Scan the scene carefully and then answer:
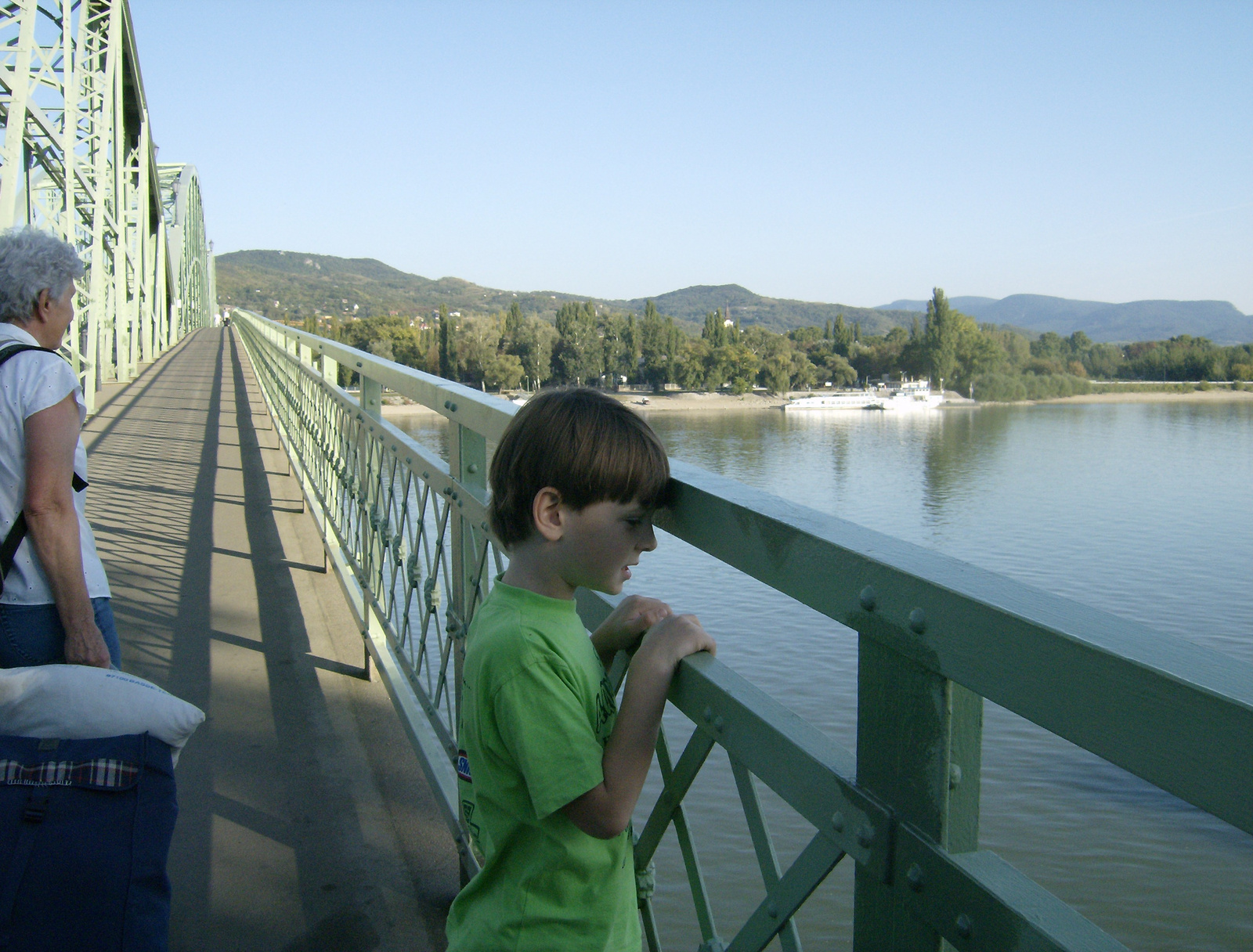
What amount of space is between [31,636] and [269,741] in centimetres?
89

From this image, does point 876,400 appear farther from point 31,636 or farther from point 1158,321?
point 1158,321

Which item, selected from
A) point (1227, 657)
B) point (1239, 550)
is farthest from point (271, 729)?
point (1239, 550)

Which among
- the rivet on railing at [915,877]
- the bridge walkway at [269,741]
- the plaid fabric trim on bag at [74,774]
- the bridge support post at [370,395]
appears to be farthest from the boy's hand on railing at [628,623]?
the bridge support post at [370,395]

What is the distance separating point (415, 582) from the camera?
2.33 metres

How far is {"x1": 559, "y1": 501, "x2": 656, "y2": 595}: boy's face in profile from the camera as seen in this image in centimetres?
96

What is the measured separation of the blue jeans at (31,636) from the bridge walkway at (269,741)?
0.50 m

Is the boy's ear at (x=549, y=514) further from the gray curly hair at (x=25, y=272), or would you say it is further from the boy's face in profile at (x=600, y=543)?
the gray curly hair at (x=25, y=272)

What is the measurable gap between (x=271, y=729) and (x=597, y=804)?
2.01 metres

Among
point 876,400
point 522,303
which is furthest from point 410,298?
point 876,400

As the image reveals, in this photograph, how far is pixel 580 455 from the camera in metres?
0.94

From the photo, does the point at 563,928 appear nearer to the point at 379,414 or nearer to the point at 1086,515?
the point at 379,414

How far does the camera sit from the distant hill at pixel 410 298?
126 meters

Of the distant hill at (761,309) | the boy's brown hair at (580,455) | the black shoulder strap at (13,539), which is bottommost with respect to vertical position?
the black shoulder strap at (13,539)

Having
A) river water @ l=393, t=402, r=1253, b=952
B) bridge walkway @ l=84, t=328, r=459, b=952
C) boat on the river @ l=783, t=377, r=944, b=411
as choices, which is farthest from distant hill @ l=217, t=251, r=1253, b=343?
bridge walkway @ l=84, t=328, r=459, b=952
